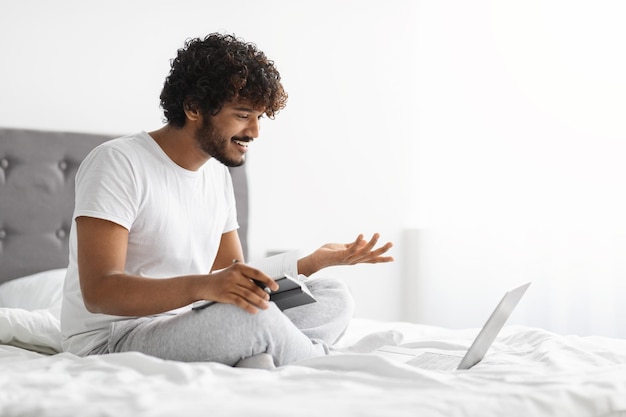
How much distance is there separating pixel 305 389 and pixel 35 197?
1877mm

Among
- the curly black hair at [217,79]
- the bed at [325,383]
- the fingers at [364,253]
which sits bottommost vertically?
the bed at [325,383]

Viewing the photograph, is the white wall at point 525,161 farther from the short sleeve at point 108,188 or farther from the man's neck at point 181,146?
the short sleeve at point 108,188

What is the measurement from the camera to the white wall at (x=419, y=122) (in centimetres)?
320

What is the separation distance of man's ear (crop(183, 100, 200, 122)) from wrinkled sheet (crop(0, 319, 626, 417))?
0.65 m

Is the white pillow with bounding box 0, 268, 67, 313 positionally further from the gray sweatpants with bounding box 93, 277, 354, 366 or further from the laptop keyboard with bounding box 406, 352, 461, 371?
the laptop keyboard with bounding box 406, 352, 461, 371

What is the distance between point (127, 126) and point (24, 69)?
453 millimetres

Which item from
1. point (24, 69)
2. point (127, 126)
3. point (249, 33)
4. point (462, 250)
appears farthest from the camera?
point (462, 250)

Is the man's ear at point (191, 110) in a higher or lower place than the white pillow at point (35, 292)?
higher

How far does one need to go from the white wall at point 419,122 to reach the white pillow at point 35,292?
0.62 metres

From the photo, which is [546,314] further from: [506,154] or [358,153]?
[358,153]

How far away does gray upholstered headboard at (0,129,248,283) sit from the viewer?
2818 millimetres

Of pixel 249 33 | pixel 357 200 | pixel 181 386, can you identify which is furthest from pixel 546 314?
pixel 181 386

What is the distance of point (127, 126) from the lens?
10.6 feet

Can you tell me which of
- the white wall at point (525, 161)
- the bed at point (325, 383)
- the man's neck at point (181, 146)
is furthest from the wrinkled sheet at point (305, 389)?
the white wall at point (525, 161)
